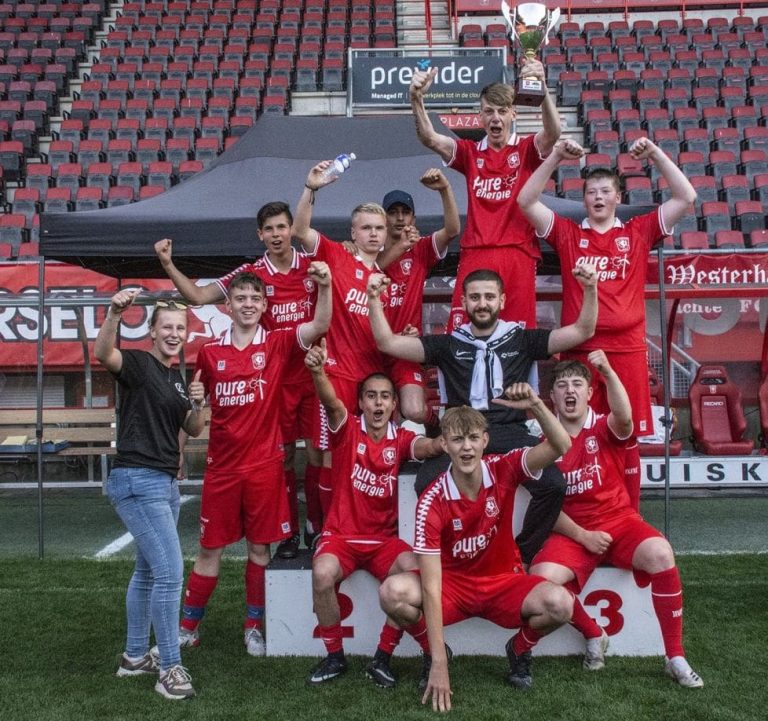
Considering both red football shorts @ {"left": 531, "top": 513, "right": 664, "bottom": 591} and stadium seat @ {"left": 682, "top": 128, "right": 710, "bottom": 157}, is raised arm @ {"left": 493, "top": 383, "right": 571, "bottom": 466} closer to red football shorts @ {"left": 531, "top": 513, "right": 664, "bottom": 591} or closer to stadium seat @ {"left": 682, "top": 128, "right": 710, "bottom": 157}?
red football shorts @ {"left": 531, "top": 513, "right": 664, "bottom": 591}

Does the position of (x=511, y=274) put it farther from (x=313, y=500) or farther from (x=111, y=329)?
(x=111, y=329)

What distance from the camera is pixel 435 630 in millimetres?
3389

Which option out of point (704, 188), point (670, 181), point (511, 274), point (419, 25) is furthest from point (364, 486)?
point (419, 25)

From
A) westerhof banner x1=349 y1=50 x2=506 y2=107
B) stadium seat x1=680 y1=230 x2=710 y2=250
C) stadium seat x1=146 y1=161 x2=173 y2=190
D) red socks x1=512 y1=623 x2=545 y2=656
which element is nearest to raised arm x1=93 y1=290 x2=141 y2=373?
red socks x1=512 y1=623 x2=545 y2=656

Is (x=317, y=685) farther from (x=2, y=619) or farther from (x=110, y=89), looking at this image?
(x=110, y=89)

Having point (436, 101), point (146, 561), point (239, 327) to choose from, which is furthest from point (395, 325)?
point (436, 101)

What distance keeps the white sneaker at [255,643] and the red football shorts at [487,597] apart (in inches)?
38.0

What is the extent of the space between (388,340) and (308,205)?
0.83m

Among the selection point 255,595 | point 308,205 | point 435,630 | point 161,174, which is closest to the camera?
point 435,630

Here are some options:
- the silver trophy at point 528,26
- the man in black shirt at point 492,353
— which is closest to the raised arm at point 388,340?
the man in black shirt at point 492,353

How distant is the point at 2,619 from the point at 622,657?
313 cm

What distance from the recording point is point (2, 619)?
459cm

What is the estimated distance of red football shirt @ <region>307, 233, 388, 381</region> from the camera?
439 centimetres

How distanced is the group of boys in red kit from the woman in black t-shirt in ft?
1.30
